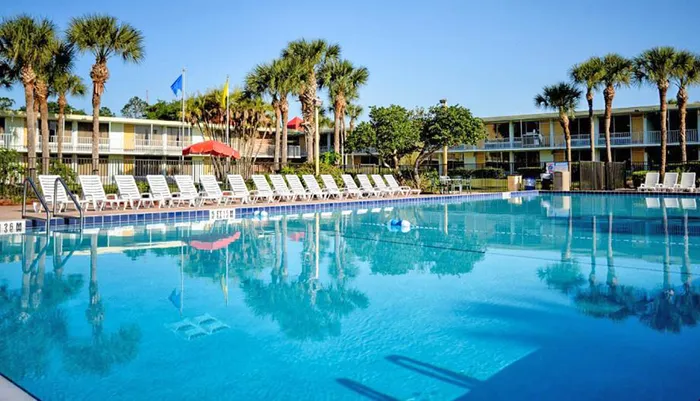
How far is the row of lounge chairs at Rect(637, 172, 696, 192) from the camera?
23.5 metres

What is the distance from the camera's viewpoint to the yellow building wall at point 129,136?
3544cm

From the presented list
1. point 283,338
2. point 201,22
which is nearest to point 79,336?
point 283,338

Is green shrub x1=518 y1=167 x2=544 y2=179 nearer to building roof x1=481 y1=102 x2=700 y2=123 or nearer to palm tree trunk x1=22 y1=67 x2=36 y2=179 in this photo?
building roof x1=481 y1=102 x2=700 y2=123

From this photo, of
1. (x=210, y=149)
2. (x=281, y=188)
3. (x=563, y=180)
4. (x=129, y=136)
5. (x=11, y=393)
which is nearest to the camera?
(x=11, y=393)

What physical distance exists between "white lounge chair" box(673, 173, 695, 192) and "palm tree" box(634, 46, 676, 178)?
1.94 meters

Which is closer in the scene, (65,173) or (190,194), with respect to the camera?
(190,194)

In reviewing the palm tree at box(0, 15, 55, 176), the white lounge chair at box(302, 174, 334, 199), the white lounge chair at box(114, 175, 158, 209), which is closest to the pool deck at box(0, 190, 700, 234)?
the white lounge chair at box(114, 175, 158, 209)

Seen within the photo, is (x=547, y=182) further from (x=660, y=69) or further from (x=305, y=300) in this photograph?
(x=305, y=300)

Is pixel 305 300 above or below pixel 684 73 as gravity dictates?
below

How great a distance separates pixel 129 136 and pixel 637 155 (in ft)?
110

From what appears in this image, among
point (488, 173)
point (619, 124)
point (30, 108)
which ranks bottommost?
point (488, 173)

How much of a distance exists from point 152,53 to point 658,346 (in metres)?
20.6

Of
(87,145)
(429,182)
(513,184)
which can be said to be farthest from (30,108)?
(513,184)

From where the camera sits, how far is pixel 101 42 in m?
20.2
